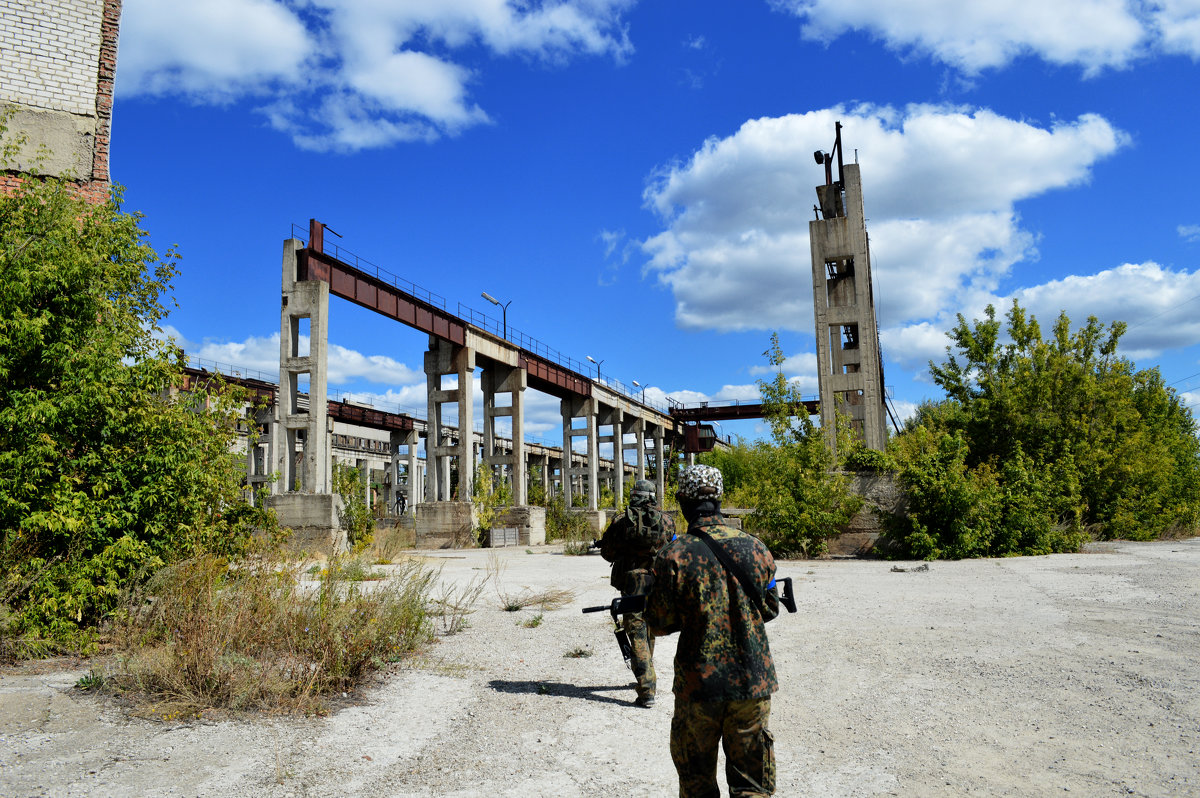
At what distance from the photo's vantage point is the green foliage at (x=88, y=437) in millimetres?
7031

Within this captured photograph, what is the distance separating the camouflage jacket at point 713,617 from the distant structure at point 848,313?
2142cm

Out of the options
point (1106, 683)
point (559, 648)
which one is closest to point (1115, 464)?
point (1106, 683)

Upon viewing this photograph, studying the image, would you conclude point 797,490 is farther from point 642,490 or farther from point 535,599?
point 642,490

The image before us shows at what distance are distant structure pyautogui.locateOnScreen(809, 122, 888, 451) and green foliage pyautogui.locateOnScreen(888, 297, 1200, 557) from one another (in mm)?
2172

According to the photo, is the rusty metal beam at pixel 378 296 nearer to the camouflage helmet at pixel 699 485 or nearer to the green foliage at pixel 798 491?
the green foliage at pixel 798 491

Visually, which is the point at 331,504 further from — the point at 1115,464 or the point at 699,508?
the point at 1115,464

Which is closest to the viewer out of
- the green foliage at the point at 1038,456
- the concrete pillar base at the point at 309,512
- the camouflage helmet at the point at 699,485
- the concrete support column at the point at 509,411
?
the camouflage helmet at the point at 699,485

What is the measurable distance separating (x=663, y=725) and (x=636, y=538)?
139 cm

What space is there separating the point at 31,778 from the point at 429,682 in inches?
114

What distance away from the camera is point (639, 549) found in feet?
19.9

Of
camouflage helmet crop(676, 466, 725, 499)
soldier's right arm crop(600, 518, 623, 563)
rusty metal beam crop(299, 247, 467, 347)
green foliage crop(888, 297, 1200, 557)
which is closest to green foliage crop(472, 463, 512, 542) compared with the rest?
rusty metal beam crop(299, 247, 467, 347)

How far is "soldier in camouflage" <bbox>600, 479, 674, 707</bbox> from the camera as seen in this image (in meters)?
5.84

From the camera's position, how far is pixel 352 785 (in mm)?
4262

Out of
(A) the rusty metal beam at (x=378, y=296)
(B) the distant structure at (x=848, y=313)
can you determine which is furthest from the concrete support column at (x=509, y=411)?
(B) the distant structure at (x=848, y=313)
